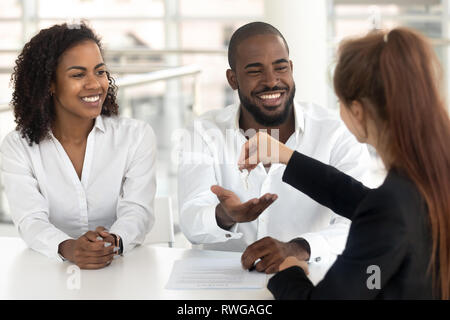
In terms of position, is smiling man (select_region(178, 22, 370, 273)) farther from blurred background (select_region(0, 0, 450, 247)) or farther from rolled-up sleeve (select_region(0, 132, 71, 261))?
blurred background (select_region(0, 0, 450, 247))

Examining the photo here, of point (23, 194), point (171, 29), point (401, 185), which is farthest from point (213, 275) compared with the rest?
point (171, 29)

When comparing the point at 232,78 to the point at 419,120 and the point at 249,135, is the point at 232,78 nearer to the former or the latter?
the point at 249,135

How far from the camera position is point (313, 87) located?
388cm

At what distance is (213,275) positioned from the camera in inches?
69.1

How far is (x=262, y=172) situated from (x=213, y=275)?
59cm

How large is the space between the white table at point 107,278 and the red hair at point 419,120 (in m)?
0.45

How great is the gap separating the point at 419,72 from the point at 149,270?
35.9 inches

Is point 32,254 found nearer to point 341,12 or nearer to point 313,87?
point 313,87

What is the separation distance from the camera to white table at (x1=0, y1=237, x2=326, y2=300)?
1639mm

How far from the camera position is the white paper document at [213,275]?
1.67 metres

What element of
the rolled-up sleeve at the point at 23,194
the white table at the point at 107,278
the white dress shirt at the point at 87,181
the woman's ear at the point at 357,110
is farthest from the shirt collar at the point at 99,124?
the woman's ear at the point at 357,110

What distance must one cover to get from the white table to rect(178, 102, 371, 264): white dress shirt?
0.24 metres

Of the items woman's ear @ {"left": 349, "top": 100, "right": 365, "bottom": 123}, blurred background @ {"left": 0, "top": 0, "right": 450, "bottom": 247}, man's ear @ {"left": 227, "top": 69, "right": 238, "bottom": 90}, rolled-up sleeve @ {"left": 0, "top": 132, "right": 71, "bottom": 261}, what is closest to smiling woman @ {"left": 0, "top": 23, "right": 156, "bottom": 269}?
rolled-up sleeve @ {"left": 0, "top": 132, "right": 71, "bottom": 261}

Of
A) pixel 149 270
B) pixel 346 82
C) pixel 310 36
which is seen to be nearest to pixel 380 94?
pixel 346 82
